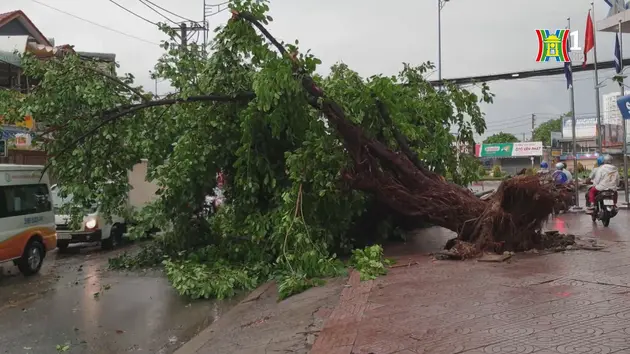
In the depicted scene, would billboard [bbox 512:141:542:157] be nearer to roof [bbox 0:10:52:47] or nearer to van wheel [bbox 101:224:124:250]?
roof [bbox 0:10:52:47]

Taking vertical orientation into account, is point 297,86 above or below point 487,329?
above

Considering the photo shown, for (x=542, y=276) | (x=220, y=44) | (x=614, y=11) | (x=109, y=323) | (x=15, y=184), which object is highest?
(x=614, y=11)

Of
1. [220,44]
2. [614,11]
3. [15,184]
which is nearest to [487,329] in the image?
[220,44]

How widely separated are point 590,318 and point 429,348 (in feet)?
5.53

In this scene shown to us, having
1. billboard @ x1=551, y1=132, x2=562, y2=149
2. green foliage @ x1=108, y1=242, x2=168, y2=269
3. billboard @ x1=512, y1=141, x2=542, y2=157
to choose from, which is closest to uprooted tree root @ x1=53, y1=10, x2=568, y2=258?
green foliage @ x1=108, y1=242, x2=168, y2=269

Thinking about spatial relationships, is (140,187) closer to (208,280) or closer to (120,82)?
(120,82)

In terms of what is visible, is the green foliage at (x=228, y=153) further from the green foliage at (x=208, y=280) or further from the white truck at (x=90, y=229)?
the white truck at (x=90, y=229)

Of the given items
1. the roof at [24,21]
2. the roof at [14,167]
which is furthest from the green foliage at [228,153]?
the roof at [24,21]

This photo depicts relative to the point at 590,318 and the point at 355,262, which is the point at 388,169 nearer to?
the point at 355,262

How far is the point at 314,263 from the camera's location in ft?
27.5

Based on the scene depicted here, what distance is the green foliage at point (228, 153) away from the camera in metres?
8.72

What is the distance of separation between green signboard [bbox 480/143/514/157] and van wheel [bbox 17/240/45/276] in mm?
61183

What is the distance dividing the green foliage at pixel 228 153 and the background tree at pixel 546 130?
7644 centimetres

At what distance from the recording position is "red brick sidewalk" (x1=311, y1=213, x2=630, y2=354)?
15.2 ft
